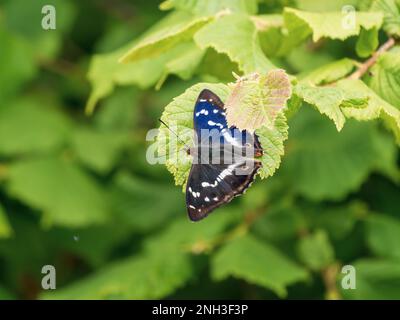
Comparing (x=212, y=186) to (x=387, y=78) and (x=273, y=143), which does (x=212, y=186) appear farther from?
(x=387, y=78)

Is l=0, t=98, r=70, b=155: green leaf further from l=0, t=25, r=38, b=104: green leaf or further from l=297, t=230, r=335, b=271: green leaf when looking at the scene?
l=297, t=230, r=335, b=271: green leaf

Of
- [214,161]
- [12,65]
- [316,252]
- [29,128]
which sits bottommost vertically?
[316,252]

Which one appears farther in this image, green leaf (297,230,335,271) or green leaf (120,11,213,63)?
green leaf (297,230,335,271)

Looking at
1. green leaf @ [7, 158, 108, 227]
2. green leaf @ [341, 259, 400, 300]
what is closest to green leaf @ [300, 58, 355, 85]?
green leaf @ [341, 259, 400, 300]

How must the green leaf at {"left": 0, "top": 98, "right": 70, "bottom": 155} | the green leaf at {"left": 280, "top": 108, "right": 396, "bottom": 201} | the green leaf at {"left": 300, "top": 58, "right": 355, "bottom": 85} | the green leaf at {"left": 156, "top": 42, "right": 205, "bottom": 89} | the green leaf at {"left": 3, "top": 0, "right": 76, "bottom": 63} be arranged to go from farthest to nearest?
1. the green leaf at {"left": 3, "top": 0, "right": 76, "bottom": 63}
2. the green leaf at {"left": 0, "top": 98, "right": 70, "bottom": 155}
3. the green leaf at {"left": 280, "top": 108, "right": 396, "bottom": 201}
4. the green leaf at {"left": 156, "top": 42, "right": 205, "bottom": 89}
5. the green leaf at {"left": 300, "top": 58, "right": 355, "bottom": 85}

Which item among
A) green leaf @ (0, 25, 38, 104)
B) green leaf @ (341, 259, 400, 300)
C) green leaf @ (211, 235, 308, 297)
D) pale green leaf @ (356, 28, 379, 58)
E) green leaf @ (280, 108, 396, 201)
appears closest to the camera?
pale green leaf @ (356, 28, 379, 58)

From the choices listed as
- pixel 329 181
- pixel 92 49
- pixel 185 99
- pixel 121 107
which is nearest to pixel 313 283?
A: pixel 329 181

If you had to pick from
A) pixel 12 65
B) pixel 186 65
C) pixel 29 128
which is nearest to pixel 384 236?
pixel 186 65
